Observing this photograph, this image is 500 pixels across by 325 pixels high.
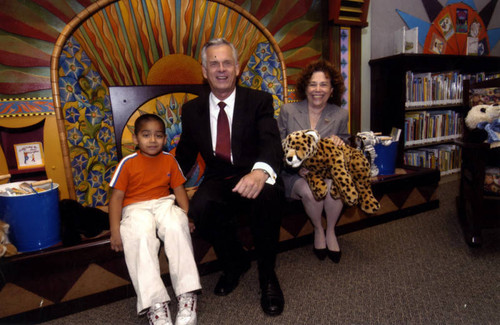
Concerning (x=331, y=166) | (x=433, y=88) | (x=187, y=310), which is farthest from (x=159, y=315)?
(x=433, y=88)

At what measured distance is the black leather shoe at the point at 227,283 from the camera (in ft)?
4.81

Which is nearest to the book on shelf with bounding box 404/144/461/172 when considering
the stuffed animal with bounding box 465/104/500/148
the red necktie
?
the stuffed animal with bounding box 465/104/500/148

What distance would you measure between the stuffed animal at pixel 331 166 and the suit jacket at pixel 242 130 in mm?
108

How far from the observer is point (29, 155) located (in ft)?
6.54

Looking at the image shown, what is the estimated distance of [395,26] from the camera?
329 centimetres

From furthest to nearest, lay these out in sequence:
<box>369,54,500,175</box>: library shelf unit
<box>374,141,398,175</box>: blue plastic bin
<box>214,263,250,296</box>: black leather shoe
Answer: <box>369,54,500,175</box>: library shelf unit
<box>374,141,398,175</box>: blue plastic bin
<box>214,263,250,296</box>: black leather shoe

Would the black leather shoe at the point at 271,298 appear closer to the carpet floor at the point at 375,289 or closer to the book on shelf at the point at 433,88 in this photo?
the carpet floor at the point at 375,289

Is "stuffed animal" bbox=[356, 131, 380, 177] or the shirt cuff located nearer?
the shirt cuff

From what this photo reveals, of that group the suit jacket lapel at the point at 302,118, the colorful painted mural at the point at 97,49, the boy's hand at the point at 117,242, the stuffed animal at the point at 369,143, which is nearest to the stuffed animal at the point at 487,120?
the stuffed animal at the point at 369,143

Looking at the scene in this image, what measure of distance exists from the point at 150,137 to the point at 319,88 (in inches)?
46.1

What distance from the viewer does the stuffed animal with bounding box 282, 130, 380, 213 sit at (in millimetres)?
1596

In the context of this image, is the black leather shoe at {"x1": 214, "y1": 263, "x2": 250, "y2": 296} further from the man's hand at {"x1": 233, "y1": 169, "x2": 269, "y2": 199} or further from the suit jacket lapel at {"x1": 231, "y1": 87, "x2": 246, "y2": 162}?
the suit jacket lapel at {"x1": 231, "y1": 87, "x2": 246, "y2": 162}

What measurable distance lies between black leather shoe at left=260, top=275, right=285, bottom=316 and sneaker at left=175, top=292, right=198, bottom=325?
307 millimetres

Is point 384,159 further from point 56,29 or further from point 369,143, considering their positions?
point 56,29
